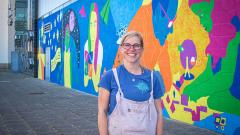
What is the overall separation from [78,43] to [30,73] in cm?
1296

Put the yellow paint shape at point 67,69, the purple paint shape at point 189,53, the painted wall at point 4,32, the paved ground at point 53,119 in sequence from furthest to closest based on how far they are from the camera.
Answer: the painted wall at point 4,32, the yellow paint shape at point 67,69, the purple paint shape at point 189,53, the paved ground at point 53,119

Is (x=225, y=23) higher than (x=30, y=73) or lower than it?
higher

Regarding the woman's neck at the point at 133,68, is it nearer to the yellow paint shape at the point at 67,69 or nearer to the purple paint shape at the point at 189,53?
the purple paint shape at the point at 189,53

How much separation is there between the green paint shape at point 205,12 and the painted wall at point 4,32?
39.0 meters

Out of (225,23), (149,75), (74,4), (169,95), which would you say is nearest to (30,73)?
(74,4)

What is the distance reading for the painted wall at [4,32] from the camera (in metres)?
43.9

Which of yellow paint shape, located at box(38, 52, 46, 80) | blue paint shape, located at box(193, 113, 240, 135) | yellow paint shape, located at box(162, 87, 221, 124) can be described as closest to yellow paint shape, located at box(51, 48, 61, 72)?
yellow paint shape, located at box(38, 52, 46, 80)

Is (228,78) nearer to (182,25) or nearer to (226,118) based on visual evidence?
(226,118)

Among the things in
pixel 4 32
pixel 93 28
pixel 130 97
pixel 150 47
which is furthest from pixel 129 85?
pixel 4 32

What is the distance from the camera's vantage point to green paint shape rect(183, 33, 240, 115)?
22.3 feet

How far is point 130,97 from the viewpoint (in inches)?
107

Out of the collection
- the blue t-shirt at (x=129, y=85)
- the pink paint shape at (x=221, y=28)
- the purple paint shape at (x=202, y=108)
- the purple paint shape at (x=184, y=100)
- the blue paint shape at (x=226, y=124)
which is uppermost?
the pink paint shape at (x=221, y=28)

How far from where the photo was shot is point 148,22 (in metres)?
9.85

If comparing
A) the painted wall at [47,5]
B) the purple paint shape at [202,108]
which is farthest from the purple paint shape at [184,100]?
the painted wall at [47,5]
